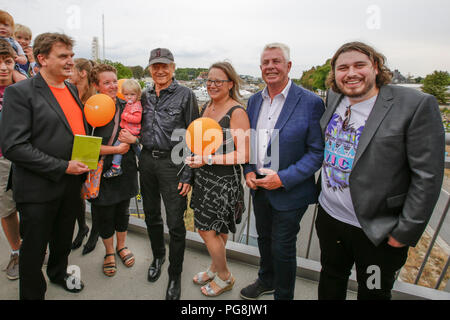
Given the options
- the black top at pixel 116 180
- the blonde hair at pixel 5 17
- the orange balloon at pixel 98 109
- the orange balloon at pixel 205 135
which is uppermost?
the blonde hair at pixel 5 17

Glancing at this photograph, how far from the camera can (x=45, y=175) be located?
1917 millimetres

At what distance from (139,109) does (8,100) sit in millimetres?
951

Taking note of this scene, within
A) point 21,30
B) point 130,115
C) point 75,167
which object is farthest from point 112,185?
point 21,30

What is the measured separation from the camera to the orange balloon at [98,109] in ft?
6.98

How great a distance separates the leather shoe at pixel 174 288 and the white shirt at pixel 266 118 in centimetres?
144

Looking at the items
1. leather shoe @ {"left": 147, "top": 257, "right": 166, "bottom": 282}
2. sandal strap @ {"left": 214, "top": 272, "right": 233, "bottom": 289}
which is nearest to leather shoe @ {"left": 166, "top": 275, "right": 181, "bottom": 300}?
leather shoe @ {"left": 147, "top": 257, "right": 166, "bottom": 282}

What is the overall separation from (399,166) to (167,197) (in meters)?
1.85

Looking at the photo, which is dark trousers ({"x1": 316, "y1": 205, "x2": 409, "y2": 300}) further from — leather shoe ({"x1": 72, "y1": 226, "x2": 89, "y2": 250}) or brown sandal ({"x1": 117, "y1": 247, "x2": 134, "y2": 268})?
leather shoe ({"x1": 72, "y1": 226, "x2": 89, "y2": 250})

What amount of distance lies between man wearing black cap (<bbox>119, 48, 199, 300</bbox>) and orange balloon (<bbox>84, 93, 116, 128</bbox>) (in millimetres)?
224

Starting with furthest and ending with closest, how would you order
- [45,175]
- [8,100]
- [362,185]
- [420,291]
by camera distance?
[420,291] → [45,175] → [8,100] → [362,185]

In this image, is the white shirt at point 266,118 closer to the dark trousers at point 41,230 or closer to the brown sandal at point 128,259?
the dark trousers at point 41,230

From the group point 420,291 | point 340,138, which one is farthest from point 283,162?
point 420,291

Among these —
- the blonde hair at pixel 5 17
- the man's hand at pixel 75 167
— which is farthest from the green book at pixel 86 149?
the blonde hair at pixel 5 17

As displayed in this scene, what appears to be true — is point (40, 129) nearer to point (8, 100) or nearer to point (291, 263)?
point (8, 100)
